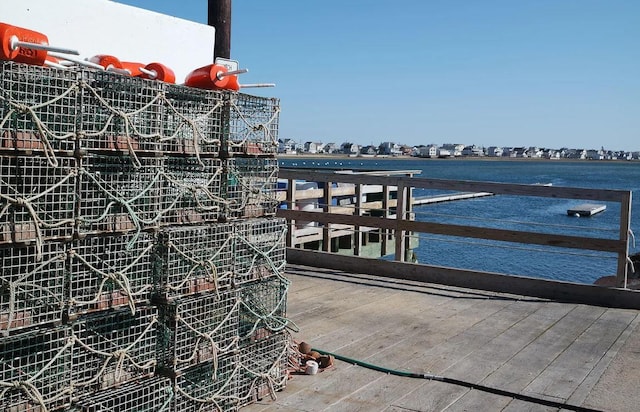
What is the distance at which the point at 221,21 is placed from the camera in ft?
22.2

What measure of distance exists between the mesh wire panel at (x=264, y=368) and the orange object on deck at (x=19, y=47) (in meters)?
2.19

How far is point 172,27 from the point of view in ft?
18.9

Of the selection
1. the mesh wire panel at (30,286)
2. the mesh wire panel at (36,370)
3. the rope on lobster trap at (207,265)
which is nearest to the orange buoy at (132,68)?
the rope on lobster trap at (207,265)

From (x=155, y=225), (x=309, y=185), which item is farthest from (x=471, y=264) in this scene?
(x=155, y=225)

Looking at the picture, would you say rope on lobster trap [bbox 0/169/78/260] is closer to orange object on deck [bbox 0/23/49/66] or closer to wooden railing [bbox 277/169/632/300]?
orange object on deck [bbox 0/23/49/66]

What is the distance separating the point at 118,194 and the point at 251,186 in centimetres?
121

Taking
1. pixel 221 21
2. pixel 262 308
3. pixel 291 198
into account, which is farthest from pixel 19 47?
pixel 291 198

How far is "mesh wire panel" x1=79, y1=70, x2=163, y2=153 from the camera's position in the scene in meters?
3.50

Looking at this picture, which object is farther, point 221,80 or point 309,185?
point 309,185

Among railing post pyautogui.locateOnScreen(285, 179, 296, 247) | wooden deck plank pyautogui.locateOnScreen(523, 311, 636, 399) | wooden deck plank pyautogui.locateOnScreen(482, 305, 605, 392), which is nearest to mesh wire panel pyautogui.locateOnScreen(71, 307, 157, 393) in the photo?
wooden deck plank pyautogui.locateOnScreen(482, 305, 605, 392)

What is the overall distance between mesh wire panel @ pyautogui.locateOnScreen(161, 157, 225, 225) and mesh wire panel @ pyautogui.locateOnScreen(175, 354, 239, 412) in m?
0.88

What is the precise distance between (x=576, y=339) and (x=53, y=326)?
461 cm

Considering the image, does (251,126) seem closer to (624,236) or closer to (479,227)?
(624,236)

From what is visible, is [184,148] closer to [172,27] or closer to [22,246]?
[22,246]
